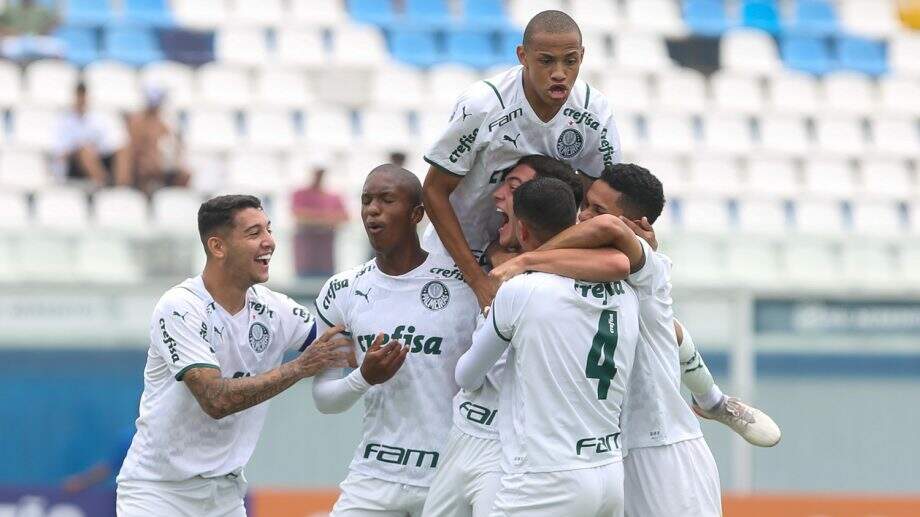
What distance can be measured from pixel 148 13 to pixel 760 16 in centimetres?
667

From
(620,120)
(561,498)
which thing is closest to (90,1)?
(620,120)

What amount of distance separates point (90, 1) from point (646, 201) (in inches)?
429

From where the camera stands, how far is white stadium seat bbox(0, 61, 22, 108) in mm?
14383

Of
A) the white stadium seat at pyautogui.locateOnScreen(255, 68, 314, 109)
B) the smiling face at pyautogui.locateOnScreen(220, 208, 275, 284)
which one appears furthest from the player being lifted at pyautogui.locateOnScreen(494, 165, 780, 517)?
the white stadium seat at pyautogui.locateOnScreen(255, 68, 314, 109)

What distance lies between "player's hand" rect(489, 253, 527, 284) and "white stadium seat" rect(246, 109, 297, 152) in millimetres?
9244

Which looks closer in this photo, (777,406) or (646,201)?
(646,201)

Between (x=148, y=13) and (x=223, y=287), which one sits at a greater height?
(x=148, y=13)

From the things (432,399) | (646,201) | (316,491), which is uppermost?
(646,201)

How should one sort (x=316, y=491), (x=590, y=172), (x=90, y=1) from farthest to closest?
(x=90, y=1)
(x=316, y=491)
(x=590, y=172)

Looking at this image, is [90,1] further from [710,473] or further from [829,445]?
[710,473]

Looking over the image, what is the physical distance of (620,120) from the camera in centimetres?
1545

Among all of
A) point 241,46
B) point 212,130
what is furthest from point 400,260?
point 241,46

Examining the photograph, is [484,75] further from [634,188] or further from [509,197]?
[634,188]

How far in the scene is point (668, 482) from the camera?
19.2 ft
